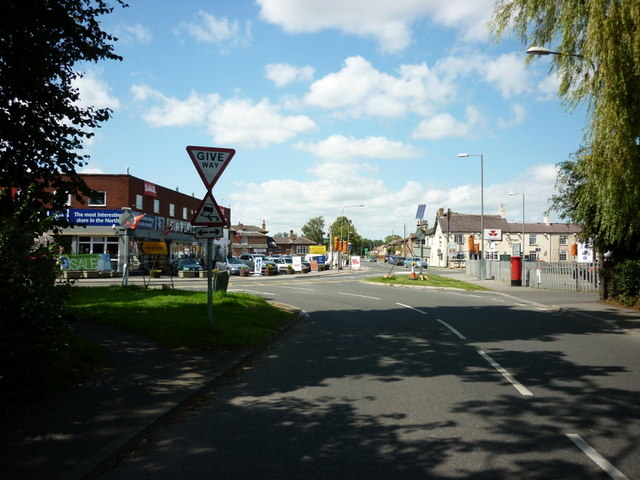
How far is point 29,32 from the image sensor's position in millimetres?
9156

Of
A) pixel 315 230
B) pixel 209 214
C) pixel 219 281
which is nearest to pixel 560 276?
pixel 219 281

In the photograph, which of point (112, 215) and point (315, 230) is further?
point (315, 230)

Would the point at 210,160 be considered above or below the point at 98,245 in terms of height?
above

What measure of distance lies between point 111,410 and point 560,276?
26006 mm

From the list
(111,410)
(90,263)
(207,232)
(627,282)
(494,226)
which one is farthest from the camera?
(494,226)

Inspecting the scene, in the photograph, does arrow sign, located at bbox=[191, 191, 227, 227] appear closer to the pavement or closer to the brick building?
the pavement

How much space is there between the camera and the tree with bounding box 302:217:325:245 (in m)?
157

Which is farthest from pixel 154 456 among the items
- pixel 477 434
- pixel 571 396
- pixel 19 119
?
pixel 19 119

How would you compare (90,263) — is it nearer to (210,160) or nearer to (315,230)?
(210,160)

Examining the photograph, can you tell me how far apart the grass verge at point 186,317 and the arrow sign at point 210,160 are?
2.89 meters

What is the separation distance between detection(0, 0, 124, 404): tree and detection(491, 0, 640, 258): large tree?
10134 millimetres

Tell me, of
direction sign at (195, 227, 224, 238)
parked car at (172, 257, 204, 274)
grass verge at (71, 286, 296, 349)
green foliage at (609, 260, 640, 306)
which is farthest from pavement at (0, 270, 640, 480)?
parked car at (172, 257, 204, 274)

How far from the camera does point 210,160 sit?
9.84 metres

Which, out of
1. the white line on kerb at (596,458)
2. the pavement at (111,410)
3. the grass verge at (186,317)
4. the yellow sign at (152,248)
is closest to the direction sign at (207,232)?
the grass verge at (186,317)
